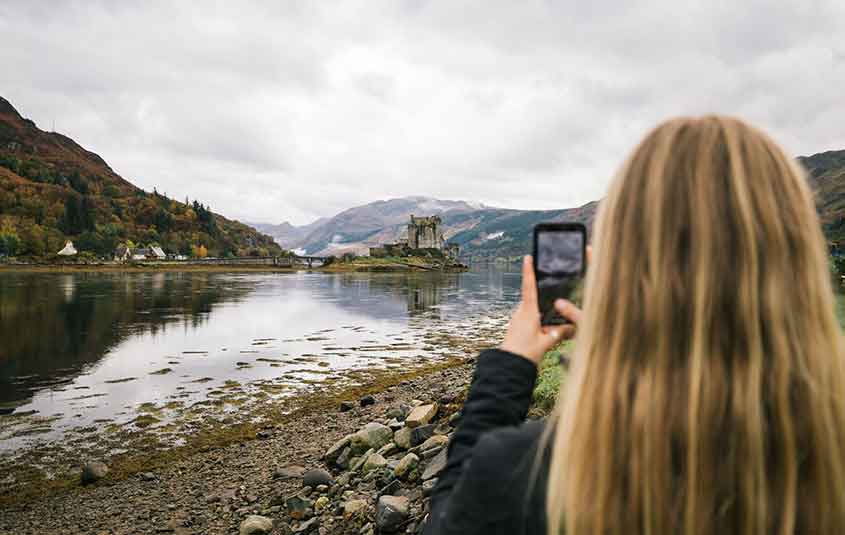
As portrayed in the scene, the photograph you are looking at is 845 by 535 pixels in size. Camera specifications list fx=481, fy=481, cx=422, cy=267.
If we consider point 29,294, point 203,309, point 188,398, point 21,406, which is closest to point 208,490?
point 188,398

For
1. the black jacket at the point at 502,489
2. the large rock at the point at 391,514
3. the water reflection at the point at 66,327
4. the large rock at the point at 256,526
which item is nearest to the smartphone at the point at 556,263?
the black jacket at the point at 502,489

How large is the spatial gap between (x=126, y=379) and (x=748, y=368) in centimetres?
2243

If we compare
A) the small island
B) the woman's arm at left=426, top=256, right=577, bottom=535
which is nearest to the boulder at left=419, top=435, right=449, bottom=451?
the woman's arm at left=426, top=256, right=577, bottom=535

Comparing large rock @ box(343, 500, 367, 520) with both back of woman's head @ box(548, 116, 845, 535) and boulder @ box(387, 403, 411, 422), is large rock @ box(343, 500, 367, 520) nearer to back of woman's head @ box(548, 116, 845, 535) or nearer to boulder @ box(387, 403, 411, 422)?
boulder @ box(387, 403, 411, 422)

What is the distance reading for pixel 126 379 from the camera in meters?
19.3

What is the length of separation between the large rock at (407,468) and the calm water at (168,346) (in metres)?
11.1

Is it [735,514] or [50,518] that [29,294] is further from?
[735,514]

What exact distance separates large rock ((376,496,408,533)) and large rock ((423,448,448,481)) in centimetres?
69

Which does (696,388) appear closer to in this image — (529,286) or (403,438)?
(529,286)

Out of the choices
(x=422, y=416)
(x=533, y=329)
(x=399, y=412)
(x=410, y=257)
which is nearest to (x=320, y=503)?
(x=422, y=416)

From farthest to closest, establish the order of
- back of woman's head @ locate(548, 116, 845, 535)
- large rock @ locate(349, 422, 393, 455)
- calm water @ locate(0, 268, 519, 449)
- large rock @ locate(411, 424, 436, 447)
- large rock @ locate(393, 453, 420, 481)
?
1. calm water @ locate(0, 268, 519, 449)
2. large rock @ locate(349, 422, 393, 455)
3. large rock @ locate(411, 424, 436, 447)
4. large rock @ locate(393, 453, 420, 481)
5. back of woman's head @ locate(548, 116, 845, 535)

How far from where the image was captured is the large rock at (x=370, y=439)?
420 inches

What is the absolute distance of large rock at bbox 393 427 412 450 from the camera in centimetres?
1014

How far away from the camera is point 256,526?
26.2 feet
